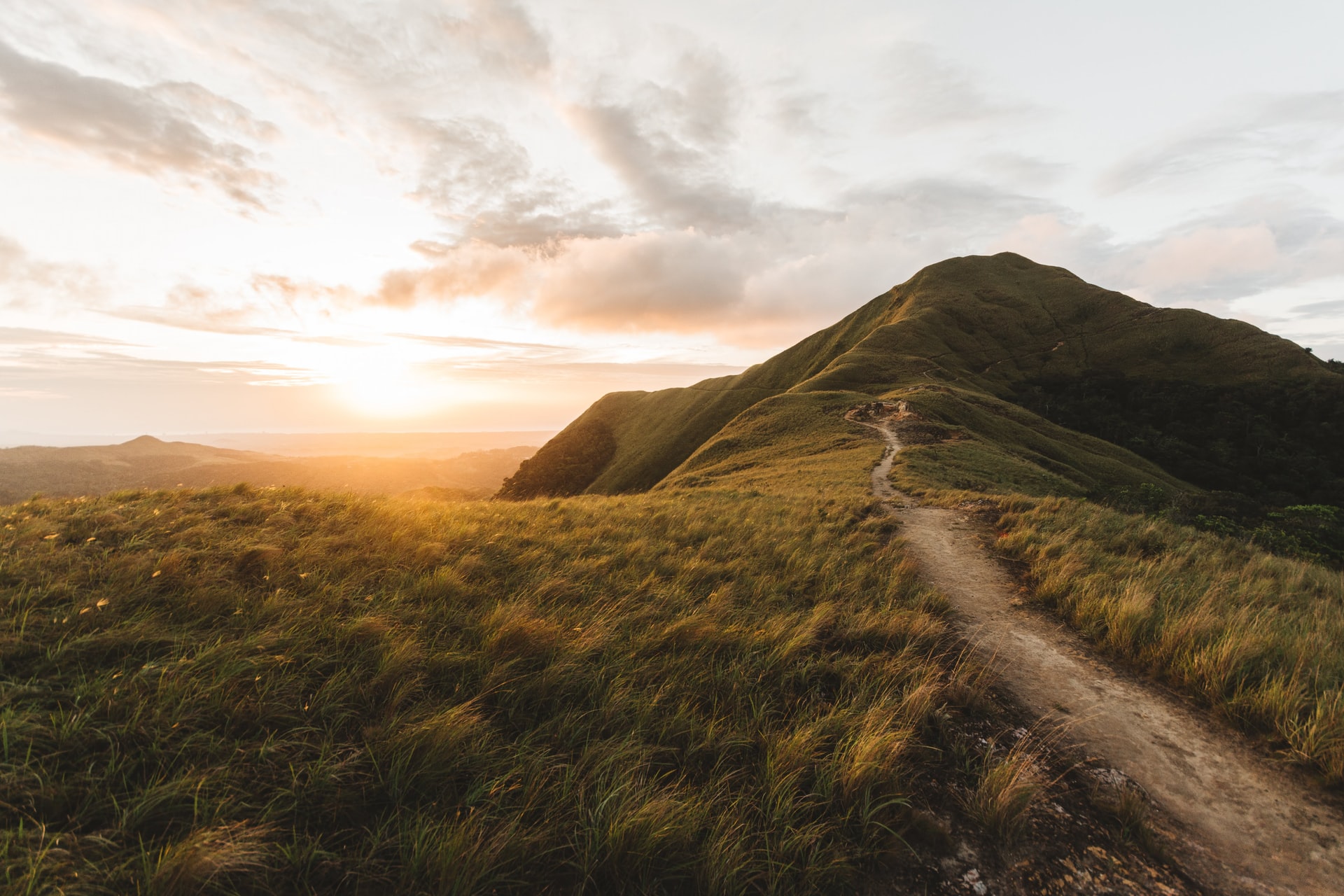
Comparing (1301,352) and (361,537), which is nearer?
(361,537)

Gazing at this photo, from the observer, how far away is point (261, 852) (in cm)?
230

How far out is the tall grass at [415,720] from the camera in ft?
8.11

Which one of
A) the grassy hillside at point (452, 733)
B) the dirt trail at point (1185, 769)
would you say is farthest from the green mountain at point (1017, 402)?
the grassy hillside at point (452, 733)

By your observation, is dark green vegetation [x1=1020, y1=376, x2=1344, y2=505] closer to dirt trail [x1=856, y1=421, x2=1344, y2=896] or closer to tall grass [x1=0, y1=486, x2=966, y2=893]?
dirt trail [x1=856, y1=421, x2=1344, y2=896]

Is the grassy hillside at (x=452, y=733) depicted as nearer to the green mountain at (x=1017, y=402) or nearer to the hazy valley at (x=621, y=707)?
the hazy valley at (x=621, y=707)

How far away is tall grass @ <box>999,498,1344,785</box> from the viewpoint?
4766 mm

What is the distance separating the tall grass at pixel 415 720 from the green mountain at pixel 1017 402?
24049 millimetres

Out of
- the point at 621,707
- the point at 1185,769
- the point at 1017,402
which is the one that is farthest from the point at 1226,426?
the point at 621,707

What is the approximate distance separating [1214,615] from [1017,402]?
99476mm

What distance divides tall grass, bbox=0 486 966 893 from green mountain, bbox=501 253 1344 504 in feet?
78.9

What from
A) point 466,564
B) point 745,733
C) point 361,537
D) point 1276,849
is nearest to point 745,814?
point 745,733

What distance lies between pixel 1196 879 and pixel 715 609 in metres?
4.18

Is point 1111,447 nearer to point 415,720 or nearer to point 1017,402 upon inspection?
point 1017,402

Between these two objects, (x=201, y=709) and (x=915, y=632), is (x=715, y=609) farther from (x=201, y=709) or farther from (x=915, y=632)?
(x=201, y=709)
